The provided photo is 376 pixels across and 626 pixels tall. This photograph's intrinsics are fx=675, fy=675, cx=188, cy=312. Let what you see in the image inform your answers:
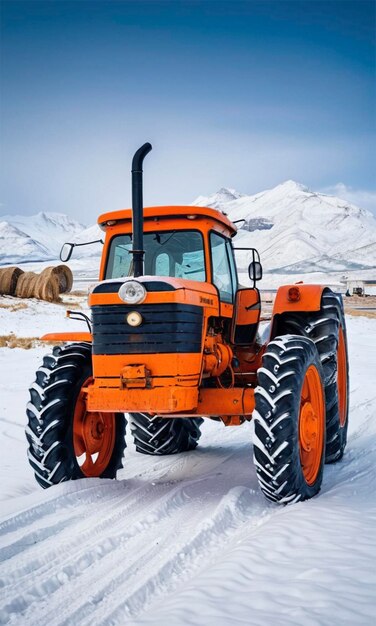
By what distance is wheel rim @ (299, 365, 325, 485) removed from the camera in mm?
5223

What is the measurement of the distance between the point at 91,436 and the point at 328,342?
2.30 m

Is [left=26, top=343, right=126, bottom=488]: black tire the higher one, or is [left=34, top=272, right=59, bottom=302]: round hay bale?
[left=34, top=272, right=59, bottom=302]: round hay bale

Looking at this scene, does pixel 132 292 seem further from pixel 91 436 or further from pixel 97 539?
pixel 97 539

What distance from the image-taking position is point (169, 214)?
18.6ft

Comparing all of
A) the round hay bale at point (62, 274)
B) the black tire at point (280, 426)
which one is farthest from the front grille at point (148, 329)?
the round hay bale at point (62, 274)

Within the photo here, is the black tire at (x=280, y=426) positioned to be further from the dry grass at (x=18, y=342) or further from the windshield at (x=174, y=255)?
the dry grass at (x=18, y=342)

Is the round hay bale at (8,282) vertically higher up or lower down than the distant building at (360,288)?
lower down

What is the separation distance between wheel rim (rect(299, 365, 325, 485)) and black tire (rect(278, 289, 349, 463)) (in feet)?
2.06

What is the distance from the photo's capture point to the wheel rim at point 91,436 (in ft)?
18.4

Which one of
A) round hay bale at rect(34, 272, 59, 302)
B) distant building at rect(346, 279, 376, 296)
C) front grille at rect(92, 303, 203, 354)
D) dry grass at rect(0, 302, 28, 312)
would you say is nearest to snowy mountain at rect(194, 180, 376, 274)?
distant building at rect(346, 279, 376, 296)

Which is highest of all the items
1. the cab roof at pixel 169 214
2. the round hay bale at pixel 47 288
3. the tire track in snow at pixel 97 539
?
the round hay bale at pixel 47 288

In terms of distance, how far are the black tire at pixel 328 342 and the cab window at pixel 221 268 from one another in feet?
2.23

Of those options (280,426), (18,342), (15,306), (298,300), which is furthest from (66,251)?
(15,306)

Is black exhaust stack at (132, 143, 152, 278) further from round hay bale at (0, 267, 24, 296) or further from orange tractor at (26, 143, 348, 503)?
round hay bale at (0, 267, 24, 296)
